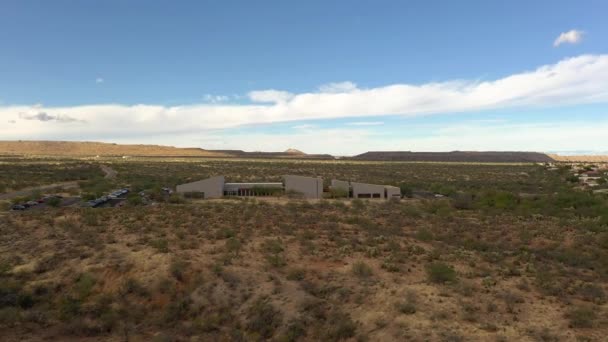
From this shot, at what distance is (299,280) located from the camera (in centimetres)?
1905

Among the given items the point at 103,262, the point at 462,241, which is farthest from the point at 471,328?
the point at 103,262

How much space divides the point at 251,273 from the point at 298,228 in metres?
9.61

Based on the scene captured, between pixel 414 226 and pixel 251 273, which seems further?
pixel 414 226

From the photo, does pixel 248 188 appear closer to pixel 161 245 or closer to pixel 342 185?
pixel 342 185

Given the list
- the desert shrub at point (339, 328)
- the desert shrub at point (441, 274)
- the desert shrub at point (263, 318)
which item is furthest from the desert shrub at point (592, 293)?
the desert shrub at point (263, 318)

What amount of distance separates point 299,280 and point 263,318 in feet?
12.0

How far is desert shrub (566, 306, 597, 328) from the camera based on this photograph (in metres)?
13.9

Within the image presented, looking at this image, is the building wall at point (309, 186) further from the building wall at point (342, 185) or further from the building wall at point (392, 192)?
the building wall at point (392, 192)

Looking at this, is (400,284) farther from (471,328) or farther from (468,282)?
(471,328)

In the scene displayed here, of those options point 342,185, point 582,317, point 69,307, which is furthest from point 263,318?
point 342,185

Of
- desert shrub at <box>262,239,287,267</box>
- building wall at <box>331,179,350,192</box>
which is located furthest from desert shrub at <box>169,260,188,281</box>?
building wall at <box>331,179,350,192</box>

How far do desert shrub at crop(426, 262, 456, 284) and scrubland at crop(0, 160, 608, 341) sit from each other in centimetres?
6

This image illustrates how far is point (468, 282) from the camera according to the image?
18125 mm

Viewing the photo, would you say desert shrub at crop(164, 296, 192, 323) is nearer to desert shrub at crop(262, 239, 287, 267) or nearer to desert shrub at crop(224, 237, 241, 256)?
desert shrub at crop(262, 239, 287, 267)
